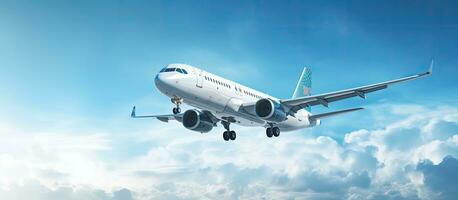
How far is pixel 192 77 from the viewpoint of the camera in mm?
43625

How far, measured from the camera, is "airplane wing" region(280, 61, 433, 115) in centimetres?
4444

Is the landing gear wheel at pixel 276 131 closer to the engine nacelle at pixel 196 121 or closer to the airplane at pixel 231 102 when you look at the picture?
the airplane at pixel 231 102

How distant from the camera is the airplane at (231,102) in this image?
43156 millimetres

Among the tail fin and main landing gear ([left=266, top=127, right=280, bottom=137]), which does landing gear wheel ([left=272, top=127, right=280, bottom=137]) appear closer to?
main landing gear ([left=266, top=127, right=280, bottom=137])

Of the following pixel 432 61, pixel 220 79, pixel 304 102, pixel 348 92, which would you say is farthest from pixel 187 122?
pixel 432 61

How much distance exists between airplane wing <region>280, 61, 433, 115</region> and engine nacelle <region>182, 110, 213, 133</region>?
8.10 meters

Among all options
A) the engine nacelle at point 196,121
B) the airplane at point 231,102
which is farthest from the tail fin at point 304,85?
the engine nacelle at point 196,121

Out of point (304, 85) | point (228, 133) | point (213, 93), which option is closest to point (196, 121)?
point (228, 133)

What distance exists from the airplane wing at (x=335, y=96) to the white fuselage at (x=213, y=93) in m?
2.27

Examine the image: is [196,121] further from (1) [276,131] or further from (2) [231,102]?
(1) [276,131]

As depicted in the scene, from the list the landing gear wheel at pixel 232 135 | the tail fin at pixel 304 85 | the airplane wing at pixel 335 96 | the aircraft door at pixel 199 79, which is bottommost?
the landing gear wheel at pixel 232 135

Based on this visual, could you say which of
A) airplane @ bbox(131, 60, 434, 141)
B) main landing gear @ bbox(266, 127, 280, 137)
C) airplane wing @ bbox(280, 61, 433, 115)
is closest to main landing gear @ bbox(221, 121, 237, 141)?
airplane @ bbox(131, 60, 434, 141)

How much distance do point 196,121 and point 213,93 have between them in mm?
7827

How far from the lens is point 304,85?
226ft
